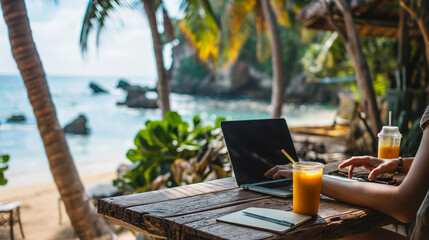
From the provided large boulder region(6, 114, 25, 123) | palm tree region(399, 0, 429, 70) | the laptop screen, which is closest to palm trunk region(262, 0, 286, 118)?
palm tree region(399, 0, 429, 70)

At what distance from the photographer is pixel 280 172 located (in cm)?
148

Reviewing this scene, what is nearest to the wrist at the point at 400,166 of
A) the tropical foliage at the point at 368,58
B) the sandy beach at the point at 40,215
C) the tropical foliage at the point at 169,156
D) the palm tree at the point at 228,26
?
the tropical foliage at the point at 169,156

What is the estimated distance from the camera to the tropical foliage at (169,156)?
352cm

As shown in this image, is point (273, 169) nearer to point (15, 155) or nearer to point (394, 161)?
point (394, 161)

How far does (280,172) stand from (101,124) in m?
25.7

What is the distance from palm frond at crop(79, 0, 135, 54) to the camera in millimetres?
5008

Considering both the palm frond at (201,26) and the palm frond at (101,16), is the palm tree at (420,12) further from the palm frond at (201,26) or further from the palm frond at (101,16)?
the palm frond at (201,26)

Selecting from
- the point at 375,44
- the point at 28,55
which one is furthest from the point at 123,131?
the point at 28,55

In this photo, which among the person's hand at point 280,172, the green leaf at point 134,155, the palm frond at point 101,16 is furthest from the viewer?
the palm frond at point 101,16

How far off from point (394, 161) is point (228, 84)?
35.0 metres

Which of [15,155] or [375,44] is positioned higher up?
[375,44]

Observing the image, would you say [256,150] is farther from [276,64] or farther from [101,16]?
[276,64]

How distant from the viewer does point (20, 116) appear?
24.5 m

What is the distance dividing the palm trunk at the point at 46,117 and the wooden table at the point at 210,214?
1.96m
